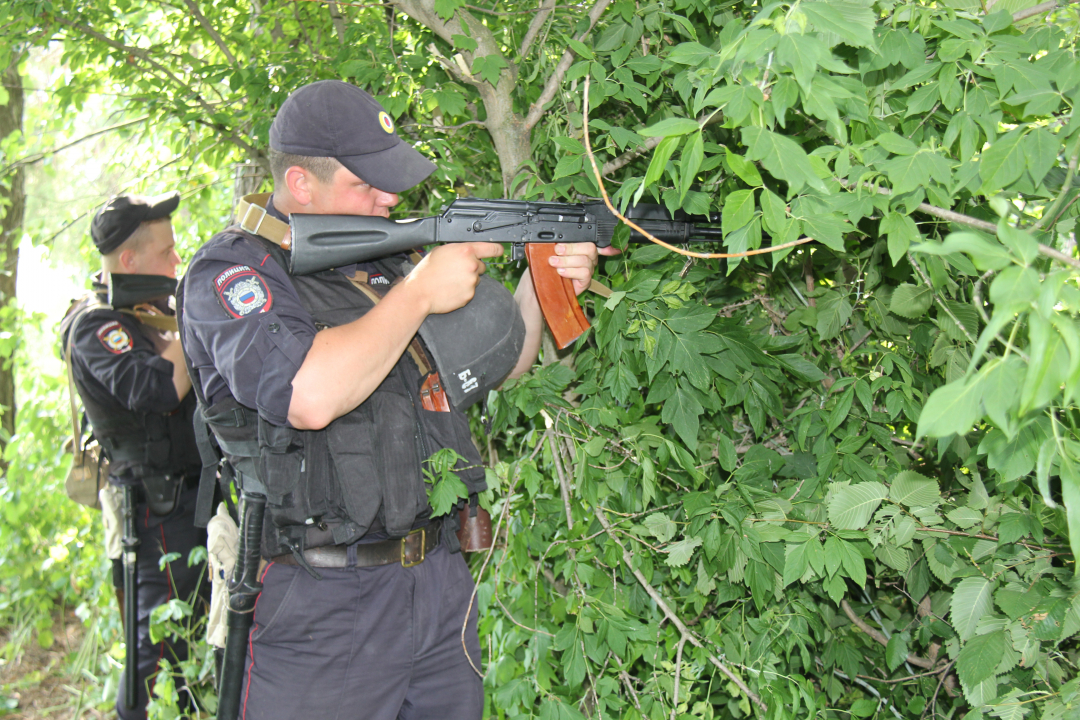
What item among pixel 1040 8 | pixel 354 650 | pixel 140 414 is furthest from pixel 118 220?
pixel 1040 8

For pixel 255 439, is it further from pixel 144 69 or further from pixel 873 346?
pixel 144 69

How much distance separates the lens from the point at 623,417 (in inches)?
79.3

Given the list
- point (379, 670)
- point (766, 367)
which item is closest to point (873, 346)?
point (766, 367)

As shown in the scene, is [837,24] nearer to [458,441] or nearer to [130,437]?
[458,441]

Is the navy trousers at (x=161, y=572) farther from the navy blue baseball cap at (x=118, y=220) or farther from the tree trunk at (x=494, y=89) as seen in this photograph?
the tree trunk at (x=494, y=89)

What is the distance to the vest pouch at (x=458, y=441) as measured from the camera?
2.15 meters

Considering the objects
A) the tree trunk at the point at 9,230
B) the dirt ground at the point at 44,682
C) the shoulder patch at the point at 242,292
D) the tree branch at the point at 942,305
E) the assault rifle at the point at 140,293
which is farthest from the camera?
the tree trunk at the point at 9,230

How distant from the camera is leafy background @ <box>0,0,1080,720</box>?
4.24ft

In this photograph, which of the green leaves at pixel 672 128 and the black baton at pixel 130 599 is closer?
the green leaves at pixel 672 128

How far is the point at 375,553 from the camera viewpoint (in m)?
2.04

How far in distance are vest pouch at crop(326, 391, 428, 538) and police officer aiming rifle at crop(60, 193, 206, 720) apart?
1.98 metres

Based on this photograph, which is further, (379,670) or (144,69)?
(144,69)

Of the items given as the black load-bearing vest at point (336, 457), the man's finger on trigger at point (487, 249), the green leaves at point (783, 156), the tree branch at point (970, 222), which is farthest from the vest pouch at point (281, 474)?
the tree branch at point (970, 222)

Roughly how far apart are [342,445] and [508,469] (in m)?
0.48
